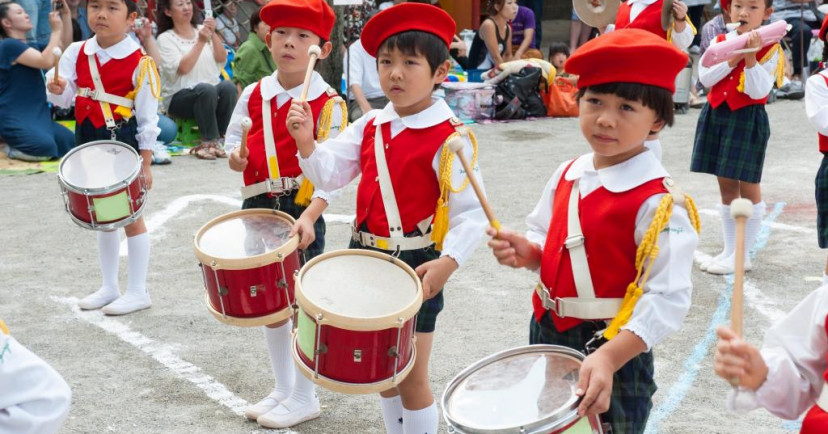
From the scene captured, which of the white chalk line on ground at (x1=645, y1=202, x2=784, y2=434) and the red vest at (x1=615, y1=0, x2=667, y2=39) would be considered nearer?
the white chalk line on ground at (x1=645, y1=202, x2=784, y2=434)

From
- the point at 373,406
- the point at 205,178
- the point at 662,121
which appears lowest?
the point at 205,178

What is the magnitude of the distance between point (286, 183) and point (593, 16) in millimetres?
4432

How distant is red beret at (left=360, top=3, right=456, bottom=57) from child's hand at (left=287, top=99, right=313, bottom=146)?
1.14 ft

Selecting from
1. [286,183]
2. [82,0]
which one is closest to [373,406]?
[286,183]

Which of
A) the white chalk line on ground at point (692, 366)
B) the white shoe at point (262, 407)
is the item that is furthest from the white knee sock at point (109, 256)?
the white chalk line on ground at point (692, 366)

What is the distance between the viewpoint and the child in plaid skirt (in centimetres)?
540

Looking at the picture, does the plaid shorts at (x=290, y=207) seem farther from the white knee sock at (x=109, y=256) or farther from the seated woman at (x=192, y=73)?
the seated woman at (x=192, y=73)

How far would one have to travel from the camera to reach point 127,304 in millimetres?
5203

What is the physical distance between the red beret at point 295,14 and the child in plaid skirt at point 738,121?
267cm

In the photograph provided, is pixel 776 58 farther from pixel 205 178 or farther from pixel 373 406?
pixel 205 178

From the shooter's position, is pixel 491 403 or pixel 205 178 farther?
pixel 205 178

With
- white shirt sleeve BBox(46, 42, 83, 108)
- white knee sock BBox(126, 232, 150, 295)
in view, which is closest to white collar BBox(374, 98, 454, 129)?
white knee sock BBox(126, 232, 150, 295)

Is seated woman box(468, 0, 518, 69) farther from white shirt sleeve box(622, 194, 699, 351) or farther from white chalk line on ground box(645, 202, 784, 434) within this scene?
white shirt sleeve box(622, 194, 699, 351)

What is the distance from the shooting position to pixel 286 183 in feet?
12.6
